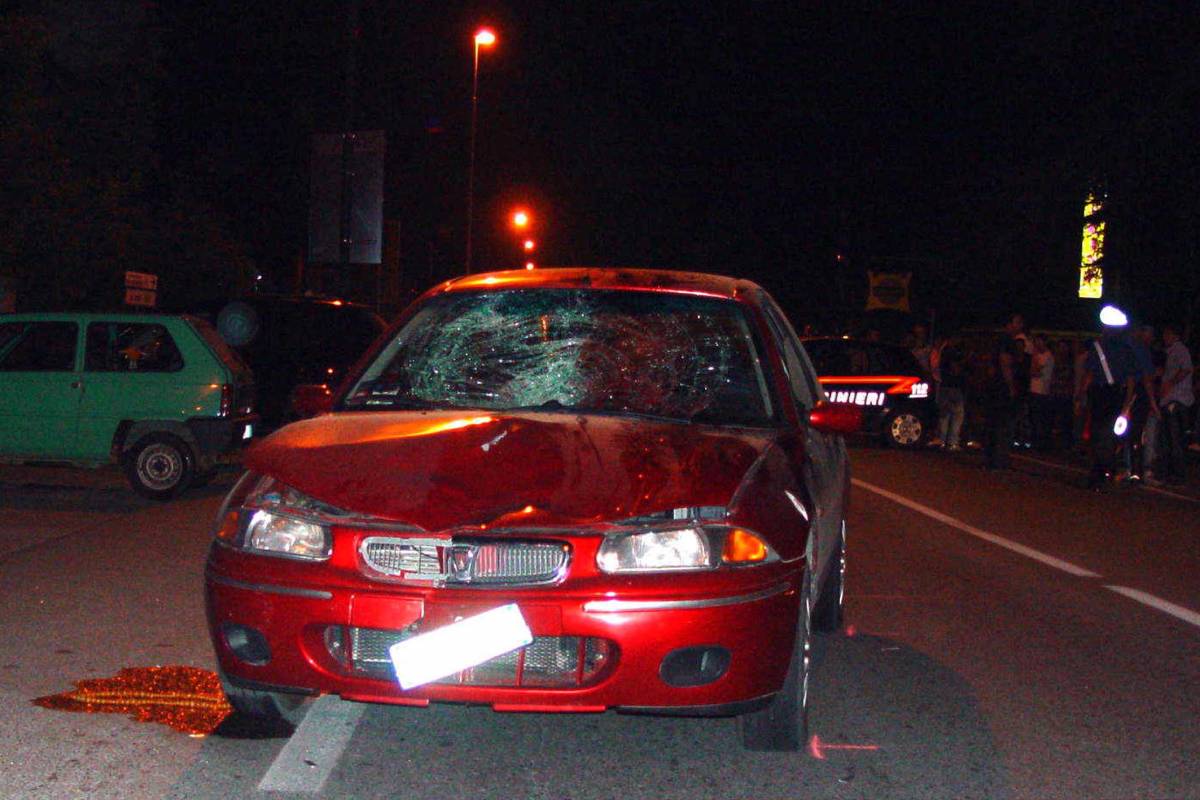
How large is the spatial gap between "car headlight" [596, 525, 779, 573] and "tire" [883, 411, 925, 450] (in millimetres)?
16624

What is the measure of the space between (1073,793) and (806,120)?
121 ft

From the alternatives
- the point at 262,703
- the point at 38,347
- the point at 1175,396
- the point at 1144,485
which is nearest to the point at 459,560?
the point at 262,703

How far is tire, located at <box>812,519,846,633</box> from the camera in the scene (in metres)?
6.48

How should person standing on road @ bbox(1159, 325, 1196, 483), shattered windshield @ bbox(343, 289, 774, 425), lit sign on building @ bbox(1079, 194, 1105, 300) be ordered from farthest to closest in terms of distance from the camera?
1. lit sign on building @ bbox(1079, 194, 1105, 300)
2. person standing on road @ bbox(1159, 325, 1196, 483)
3. shattered windshield @ bbox(343, 289, 774, 425)

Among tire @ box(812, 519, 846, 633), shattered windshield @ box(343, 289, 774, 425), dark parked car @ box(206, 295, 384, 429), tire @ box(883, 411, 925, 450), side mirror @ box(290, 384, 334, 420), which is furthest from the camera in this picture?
tire @ box(883, 411, 925, 450)

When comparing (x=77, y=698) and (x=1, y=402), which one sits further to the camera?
(x=1, y=402)

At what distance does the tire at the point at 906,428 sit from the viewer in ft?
67.0

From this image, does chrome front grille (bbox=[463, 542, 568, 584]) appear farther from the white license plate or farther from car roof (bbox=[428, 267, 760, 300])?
car roof (bbox=[428, 267, 760, 300])

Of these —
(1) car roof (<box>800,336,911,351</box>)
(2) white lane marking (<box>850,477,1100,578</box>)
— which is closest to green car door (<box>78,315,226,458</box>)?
(2) white lane marking (<box>850,477,1100,578</box>)

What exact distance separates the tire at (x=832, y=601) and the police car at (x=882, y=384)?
13672 millimetres

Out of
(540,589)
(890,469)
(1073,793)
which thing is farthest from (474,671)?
(890,469)

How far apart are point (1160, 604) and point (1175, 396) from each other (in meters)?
8.65

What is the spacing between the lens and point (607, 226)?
62844mm

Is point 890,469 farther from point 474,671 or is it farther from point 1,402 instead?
point 474,671
